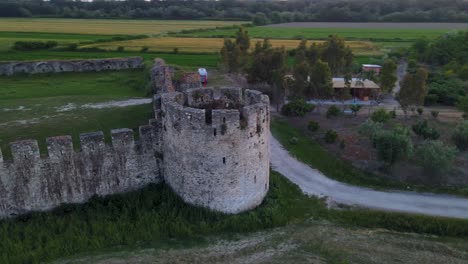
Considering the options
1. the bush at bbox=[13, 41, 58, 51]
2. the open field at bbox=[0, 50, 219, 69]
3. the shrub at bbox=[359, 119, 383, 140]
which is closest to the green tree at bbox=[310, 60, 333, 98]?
the shrub at bbox=[359, 119, 383, 140]

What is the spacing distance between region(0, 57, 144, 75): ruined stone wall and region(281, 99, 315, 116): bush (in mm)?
19579

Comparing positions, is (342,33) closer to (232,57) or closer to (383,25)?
(383,25)

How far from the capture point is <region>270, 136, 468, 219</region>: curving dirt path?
63.8 ft

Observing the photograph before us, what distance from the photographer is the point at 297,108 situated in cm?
3309

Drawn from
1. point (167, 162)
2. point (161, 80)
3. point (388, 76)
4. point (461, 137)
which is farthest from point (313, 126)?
point (167, 162)

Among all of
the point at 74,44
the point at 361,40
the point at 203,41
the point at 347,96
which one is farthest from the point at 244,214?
the point at 361,40

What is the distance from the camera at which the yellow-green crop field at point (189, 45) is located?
58963 millimetres

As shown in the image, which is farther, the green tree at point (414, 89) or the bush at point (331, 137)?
the green tree at point (414, 89)

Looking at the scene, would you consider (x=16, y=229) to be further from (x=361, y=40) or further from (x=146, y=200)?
(x=361, y=40)

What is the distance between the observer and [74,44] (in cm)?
5662

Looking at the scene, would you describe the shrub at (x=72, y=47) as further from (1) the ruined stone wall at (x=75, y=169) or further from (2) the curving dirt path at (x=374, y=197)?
(2) the curving dirt path at (x=374, y=197)

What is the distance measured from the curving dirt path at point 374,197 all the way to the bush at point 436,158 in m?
1.94

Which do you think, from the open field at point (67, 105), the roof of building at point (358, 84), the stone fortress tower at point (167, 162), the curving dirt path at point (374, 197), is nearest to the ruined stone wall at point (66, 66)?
the open field at point (67, 105)

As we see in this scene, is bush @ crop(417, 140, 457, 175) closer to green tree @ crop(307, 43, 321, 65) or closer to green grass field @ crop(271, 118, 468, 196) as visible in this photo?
green grass field @ crop(271, 118, 468, 196)
